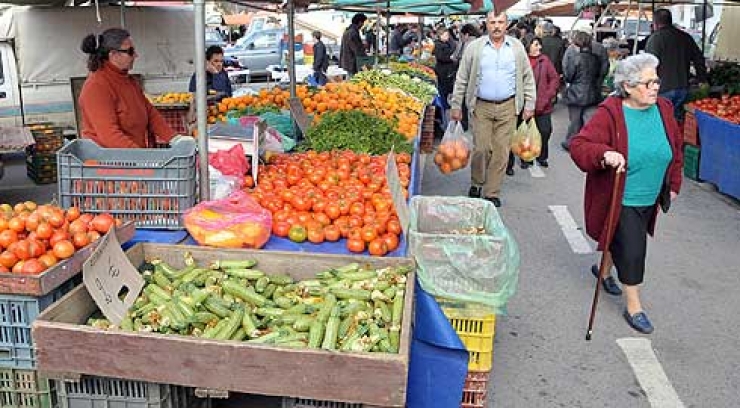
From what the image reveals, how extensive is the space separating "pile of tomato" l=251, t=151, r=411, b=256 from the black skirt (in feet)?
4.83

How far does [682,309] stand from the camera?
5.34m

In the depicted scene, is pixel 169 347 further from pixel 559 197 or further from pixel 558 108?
pixel 558 108

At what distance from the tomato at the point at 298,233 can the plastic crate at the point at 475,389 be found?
113cm

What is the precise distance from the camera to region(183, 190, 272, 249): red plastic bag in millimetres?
3674

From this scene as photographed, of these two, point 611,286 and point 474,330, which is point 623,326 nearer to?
point 611,286

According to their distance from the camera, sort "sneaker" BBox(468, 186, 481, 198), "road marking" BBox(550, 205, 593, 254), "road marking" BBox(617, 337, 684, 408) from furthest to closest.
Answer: "sneaker" BBox(468, 186, 481, 198) → "road marking" BBox(550, 205, 593, 254) → "road marking" BBox(617, 337, 684, 408)

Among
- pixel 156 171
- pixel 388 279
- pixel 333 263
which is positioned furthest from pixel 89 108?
pixel 388 279

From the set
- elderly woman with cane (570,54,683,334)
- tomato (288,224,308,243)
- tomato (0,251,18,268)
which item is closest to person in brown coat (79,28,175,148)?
tomato (288,224,308,243)

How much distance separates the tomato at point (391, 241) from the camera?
3.78 m

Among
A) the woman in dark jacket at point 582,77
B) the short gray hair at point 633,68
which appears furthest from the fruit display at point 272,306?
the woman in dark jacket at point 582,77

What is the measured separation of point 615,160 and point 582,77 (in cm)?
712

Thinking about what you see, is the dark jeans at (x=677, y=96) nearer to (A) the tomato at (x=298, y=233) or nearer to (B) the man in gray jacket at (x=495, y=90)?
(B) the man in gray jacket at (x=495, y=90)

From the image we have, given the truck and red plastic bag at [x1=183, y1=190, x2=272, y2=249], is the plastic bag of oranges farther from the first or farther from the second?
the truck

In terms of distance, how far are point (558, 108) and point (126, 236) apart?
1596cm
